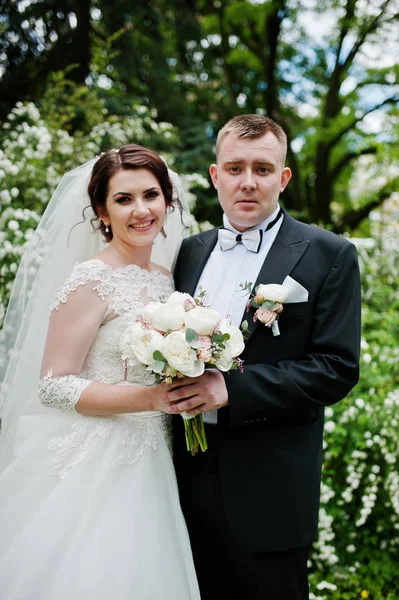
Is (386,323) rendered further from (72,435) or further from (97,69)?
(97,69)

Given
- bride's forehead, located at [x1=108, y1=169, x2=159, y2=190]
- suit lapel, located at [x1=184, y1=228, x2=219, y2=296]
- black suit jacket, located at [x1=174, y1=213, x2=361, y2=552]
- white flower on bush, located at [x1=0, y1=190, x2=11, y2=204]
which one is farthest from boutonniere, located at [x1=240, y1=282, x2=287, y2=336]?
white flower on bush, located at [x1=0, y1=190, x2=11, y2=204]

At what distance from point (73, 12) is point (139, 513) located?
6.67 metres

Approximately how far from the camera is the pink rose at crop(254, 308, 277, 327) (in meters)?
2.23

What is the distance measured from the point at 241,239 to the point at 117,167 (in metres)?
0.67

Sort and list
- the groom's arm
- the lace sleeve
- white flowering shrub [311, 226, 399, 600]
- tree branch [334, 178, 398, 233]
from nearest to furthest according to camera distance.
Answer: the groom's arm, the lace sleeve, white flowering shrub [311, 226, 399, 600], tree branch [334, 178, 398, 233]

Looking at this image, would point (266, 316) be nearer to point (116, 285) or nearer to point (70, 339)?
point (116, 285)

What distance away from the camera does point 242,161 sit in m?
2.53

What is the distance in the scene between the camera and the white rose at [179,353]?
6.02ft

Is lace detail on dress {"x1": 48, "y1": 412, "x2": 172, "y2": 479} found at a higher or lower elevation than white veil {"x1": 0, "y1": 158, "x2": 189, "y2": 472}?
lower

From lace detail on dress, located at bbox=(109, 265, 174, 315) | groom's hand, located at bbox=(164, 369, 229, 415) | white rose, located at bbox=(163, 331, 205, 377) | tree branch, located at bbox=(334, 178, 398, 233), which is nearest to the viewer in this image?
white rose, located at bbox=(163, 331, 205, 377)

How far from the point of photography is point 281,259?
245cm

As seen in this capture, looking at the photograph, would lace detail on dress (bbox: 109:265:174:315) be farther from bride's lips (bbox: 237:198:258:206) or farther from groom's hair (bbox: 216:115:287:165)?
groom's hair (bbox: 216:115:287:165)

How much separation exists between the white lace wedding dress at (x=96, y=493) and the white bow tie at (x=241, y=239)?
Answer: 423 millimetres

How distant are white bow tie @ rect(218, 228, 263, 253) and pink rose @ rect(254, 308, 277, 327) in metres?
0.41
